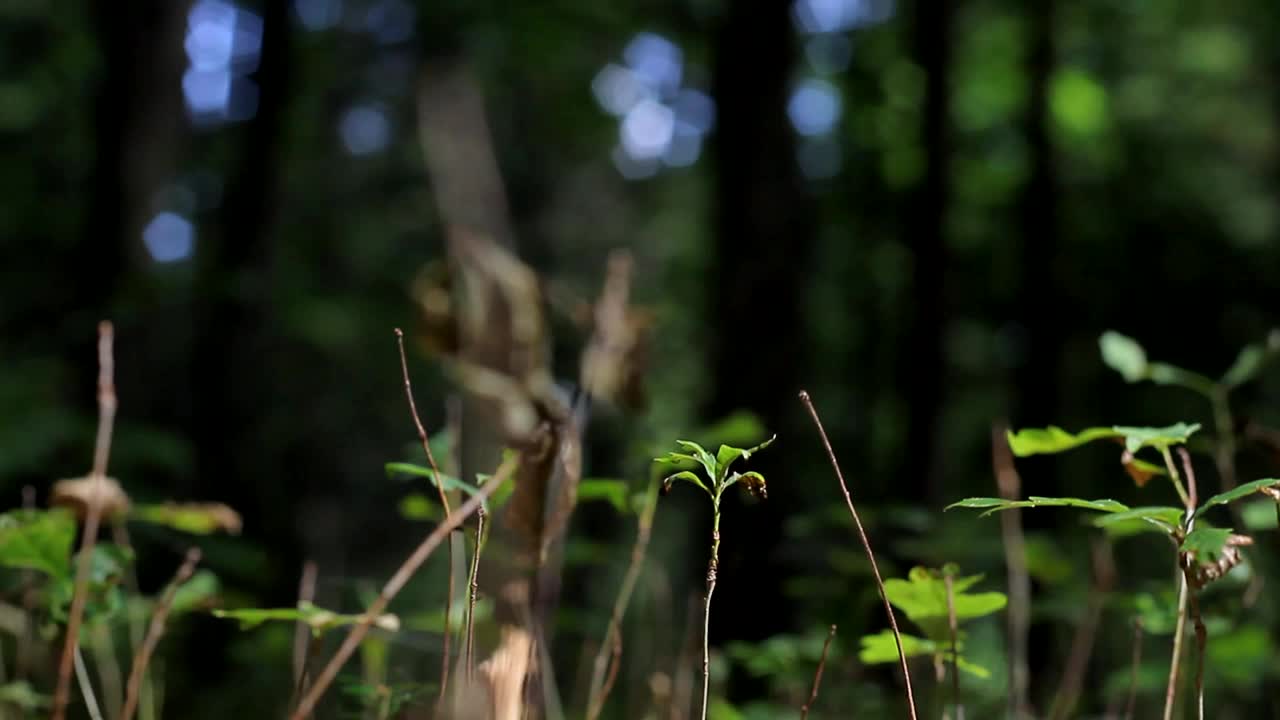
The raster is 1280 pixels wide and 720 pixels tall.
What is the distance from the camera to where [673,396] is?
12391mm

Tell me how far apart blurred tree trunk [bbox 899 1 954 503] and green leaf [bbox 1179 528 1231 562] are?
4425 millimetres

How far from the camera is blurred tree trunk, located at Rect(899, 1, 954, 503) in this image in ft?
17.6

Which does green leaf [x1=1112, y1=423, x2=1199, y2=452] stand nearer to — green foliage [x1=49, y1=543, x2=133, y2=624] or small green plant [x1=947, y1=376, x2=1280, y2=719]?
small green plant [x1=947, y1=376, x2=1280, y2=719]

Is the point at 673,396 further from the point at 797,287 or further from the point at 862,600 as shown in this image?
the point at 862,600

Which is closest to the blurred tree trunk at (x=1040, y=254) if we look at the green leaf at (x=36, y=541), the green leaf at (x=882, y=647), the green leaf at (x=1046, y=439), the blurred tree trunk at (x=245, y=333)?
the blurred tree trunk at (x=245, y=333)

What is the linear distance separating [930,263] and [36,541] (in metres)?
5.05

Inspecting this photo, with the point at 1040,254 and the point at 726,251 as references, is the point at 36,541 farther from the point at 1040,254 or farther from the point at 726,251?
the point at 1040,254

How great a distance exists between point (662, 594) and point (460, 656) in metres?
0.76

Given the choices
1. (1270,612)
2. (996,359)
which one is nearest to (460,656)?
(1270,612)

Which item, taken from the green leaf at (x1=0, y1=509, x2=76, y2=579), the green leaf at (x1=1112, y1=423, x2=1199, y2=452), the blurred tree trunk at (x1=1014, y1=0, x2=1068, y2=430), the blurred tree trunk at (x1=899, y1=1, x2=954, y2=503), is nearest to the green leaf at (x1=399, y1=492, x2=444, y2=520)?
→ the green leaf at (x1=0, y1=509, x2=76, y2=579)

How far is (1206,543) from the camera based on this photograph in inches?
34.1

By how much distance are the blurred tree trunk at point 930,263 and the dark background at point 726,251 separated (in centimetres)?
2

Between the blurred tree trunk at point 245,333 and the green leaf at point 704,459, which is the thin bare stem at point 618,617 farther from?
the blurred tree trunk at point 245,333

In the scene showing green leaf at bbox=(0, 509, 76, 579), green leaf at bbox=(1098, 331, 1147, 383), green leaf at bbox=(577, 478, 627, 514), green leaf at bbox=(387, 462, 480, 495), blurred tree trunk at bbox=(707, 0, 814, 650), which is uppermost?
blurred tree trunk at bbox=(707, 0, 814, 650)
